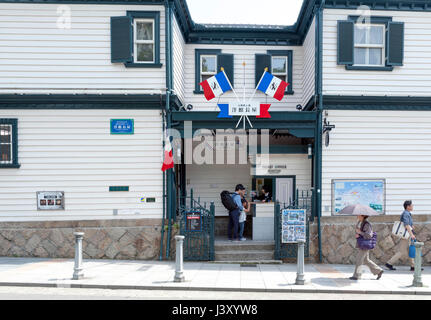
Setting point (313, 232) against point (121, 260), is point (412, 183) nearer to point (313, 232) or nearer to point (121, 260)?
point (313, 232)

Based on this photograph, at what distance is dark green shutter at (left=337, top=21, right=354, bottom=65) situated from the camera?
9766 mm

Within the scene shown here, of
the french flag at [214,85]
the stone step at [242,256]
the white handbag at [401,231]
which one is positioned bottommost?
the stone step at [242,256]

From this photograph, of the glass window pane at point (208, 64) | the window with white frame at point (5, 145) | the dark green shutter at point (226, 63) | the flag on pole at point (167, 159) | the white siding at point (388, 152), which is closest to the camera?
the flag on pole at point (167, 159)

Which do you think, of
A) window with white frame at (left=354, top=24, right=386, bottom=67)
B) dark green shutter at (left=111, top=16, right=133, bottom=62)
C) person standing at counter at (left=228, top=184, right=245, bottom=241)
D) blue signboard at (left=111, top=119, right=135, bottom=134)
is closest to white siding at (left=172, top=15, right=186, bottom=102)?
dark green shutter at (left=111, top=16, right=133, bottom=62)

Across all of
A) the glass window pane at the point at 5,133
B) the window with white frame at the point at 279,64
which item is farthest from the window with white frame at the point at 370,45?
the glass window pane at the point at 5,133

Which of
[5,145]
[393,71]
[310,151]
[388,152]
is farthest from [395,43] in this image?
[5,145]

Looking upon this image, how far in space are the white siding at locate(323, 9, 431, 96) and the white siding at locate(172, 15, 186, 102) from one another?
4920 mm

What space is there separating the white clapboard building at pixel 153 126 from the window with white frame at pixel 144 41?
36 millimetres

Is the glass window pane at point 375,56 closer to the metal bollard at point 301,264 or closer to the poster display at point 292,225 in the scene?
the poster display at point 292,225

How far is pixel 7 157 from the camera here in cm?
941

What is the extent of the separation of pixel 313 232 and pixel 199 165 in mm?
4946

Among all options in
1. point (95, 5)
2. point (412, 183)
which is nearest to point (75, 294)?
point (95, 5)

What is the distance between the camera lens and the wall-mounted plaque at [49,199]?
9375 millimetres

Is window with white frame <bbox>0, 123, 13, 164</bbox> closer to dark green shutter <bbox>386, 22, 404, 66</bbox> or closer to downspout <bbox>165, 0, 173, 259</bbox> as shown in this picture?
downspout <bbox>165, 0, 173, 259</bbox>
